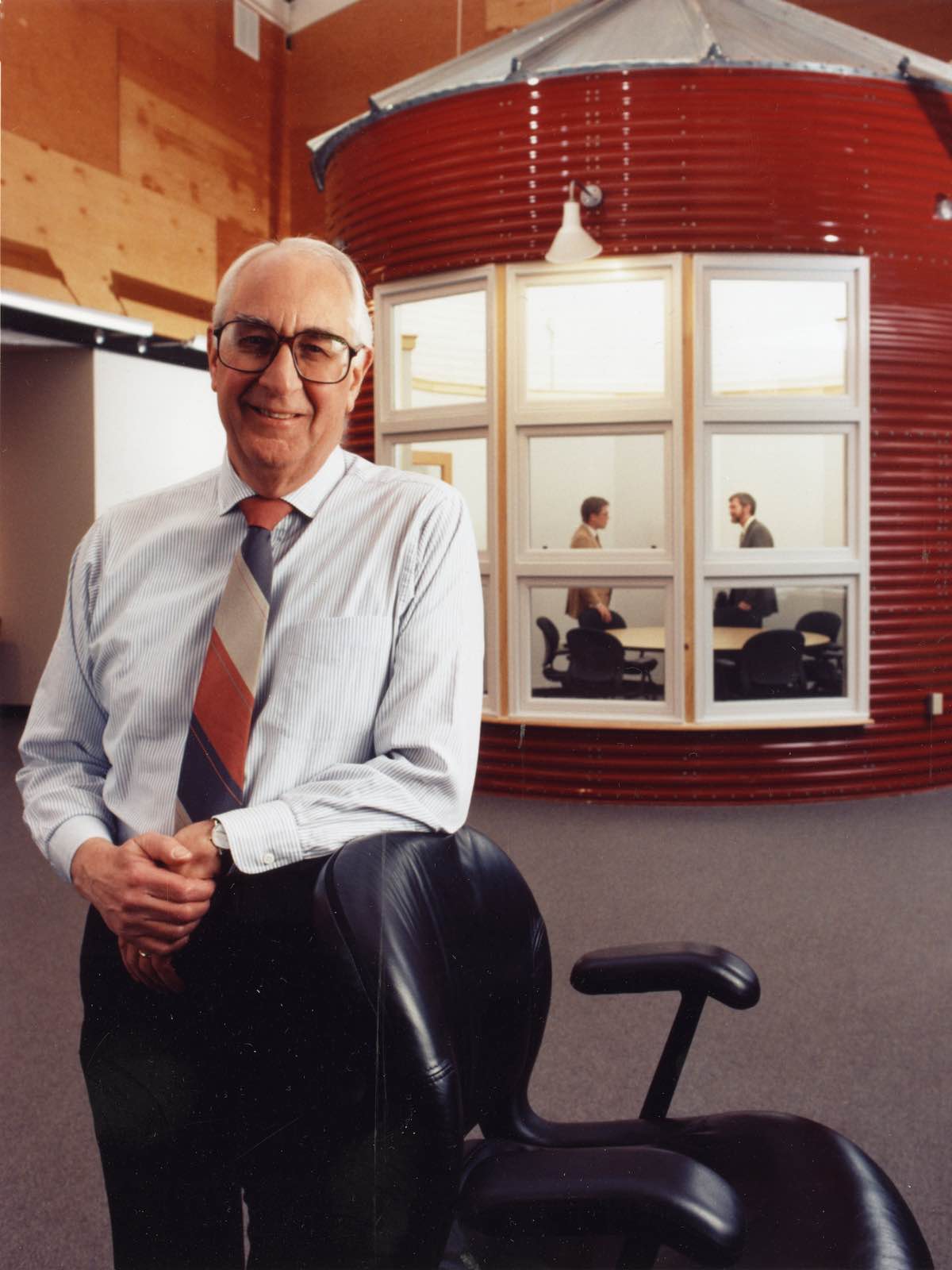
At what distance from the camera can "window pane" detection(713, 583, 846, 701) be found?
573 centimetres

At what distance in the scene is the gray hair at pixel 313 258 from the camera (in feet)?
4.11

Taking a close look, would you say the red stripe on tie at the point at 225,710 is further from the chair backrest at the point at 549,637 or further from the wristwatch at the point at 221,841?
the chair backrest at the point at 549,637

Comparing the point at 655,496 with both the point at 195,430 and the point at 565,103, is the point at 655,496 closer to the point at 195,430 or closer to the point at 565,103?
the point at 565,103

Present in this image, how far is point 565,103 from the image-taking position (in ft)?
18.6

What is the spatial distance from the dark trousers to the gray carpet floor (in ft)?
2.27

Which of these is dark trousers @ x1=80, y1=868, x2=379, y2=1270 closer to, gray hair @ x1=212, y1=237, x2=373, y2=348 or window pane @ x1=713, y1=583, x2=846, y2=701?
gray hair @ x1=212, y1=237, x2=373, y2=348

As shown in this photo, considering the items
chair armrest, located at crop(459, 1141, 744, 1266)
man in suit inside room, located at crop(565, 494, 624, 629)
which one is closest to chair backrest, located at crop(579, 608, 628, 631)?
man in suit inside room, located at crop(565, 494, 624, 629)

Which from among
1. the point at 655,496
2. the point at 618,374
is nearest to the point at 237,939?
the point at 618,374

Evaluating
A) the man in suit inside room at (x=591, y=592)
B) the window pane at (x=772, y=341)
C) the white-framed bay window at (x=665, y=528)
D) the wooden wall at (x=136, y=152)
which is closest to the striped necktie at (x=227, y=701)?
the wooden wall at (x=136, y=152)

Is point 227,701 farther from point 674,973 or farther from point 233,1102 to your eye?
point 674,973

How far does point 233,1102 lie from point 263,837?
0.34 meters

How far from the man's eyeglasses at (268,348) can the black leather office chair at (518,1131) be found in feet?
1.93

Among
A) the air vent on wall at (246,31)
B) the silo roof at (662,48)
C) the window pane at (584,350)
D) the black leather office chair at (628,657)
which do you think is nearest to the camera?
the air vent on wall at (246,31)

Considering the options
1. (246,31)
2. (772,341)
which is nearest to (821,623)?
(772,341)
